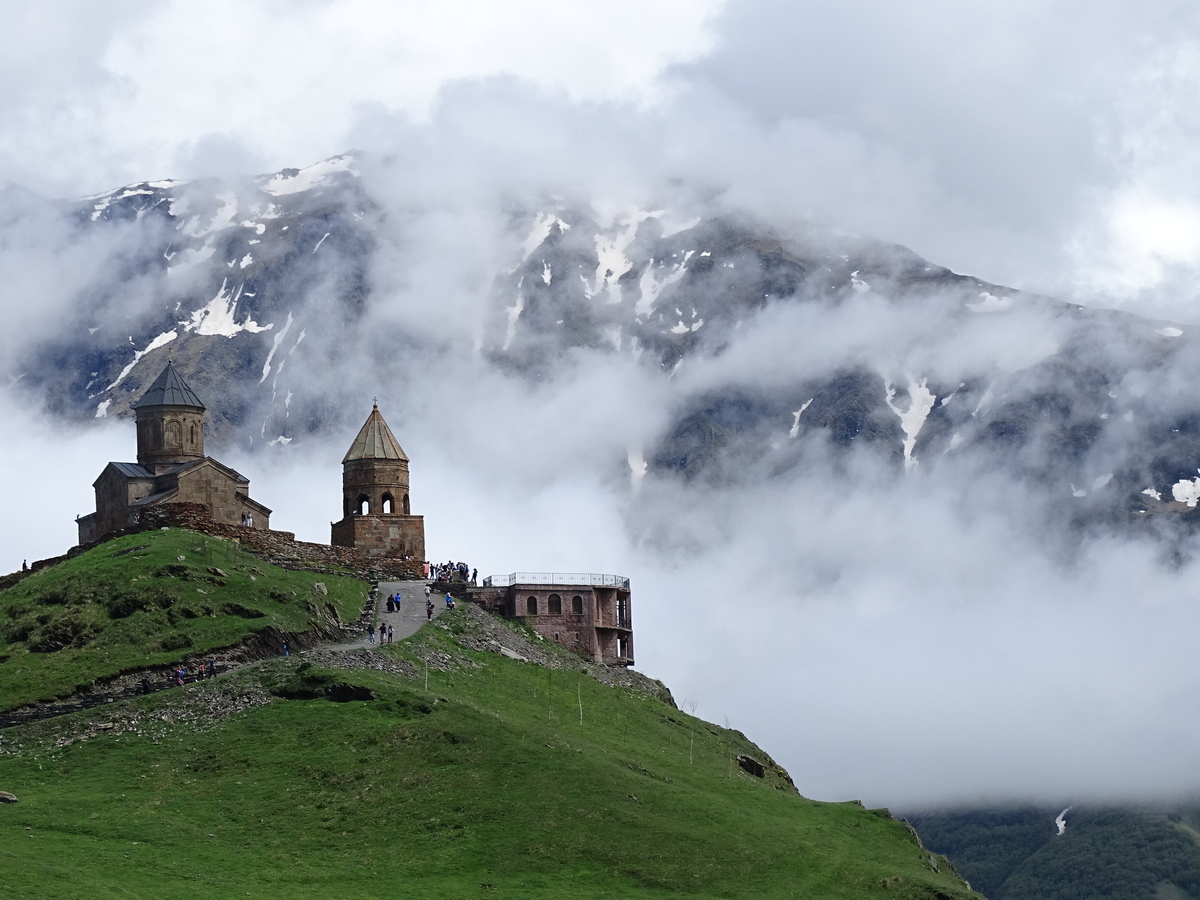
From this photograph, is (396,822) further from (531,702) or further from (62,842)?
(531,702)

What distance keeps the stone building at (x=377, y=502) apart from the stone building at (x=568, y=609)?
246 inches

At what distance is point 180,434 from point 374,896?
6056 cm

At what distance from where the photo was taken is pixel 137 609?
289 feet

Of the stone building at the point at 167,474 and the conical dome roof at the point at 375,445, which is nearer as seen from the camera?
the stone building at the point at 167,474

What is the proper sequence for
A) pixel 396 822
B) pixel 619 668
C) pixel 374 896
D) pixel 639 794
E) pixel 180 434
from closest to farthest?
pixel 374 896 < pixel 396 822 < pixel 639 794 < pixel 619 668 < pixel 180 434

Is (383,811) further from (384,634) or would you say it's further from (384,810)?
(384,634)

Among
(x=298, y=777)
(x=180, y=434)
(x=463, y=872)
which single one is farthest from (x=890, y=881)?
(x=180, y=434)

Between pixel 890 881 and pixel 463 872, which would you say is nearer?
pixel 463 872

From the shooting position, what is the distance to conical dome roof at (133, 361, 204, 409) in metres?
118

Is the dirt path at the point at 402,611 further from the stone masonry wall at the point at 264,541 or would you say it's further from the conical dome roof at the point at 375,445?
the conical dome roof at the point at 375,445

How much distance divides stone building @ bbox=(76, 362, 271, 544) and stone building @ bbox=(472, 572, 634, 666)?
57.2 ft

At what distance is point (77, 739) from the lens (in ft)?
247

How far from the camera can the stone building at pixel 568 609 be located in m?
110

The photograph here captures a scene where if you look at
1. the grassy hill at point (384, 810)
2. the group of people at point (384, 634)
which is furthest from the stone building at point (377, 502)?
the grassy hill at point (384, 810)
